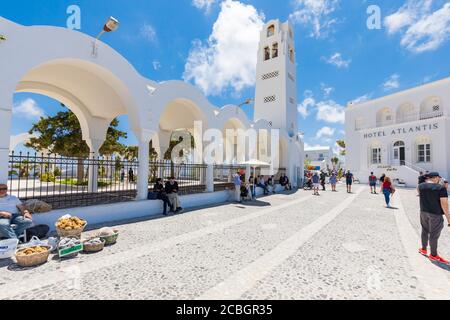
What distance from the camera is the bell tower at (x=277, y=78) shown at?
21.6 meters

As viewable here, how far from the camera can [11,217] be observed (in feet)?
16.8

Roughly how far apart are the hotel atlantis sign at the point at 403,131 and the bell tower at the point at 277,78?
12515 millimetres

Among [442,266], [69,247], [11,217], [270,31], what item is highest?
[270,31]

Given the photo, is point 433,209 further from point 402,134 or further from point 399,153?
point 399,153

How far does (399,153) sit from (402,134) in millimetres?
2300

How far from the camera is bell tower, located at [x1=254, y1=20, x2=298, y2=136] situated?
21.6 meters

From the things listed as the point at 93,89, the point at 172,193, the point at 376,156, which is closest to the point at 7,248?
the point at 172,193

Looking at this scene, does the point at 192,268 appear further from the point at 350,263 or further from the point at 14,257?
the point at 14,257

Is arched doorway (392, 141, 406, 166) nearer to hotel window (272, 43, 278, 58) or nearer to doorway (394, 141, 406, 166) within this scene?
doorway (394, 141, 406, 166)

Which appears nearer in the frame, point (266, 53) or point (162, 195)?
point (162, 195)

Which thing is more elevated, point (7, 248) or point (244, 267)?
point (7, 248)

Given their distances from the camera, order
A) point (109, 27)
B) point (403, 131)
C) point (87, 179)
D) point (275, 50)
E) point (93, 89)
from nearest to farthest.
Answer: point (109, 27), point (93, 89), point (87, 179), point (275, 50), point (403, 131)

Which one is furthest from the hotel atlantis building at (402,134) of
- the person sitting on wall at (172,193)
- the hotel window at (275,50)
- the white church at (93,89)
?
the person sitting on wall at (172,193)

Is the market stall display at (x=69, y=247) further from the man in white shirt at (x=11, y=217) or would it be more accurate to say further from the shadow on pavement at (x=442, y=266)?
the shadow on pavement at (x=442, y=266)
